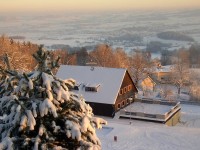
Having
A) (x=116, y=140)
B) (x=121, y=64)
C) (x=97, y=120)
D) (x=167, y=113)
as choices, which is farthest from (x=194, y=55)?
(x=97, y=120)

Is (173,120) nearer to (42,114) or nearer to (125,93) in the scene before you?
(125,93)

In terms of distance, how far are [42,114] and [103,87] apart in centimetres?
2787

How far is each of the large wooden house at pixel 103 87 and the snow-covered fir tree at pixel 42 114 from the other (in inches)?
999

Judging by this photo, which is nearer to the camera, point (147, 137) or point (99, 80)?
point (147, 137)

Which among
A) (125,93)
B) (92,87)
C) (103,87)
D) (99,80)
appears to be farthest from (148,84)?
(92,87)

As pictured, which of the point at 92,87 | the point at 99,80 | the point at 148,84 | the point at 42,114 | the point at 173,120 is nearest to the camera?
the point at 42,114

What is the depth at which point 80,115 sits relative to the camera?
8914 mm

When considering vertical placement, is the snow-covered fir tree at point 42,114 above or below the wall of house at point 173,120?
above

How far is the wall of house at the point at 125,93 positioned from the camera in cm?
3580

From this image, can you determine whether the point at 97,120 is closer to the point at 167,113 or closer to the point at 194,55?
the point at 167,113

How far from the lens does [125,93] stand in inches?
1473

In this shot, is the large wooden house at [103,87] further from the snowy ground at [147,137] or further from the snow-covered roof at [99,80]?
the snowy ground at [147,137]

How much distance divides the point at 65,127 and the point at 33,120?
0.91m

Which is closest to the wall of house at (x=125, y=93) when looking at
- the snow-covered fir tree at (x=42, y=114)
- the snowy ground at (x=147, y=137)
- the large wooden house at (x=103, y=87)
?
the large wooden house at (x=103, y=87)
